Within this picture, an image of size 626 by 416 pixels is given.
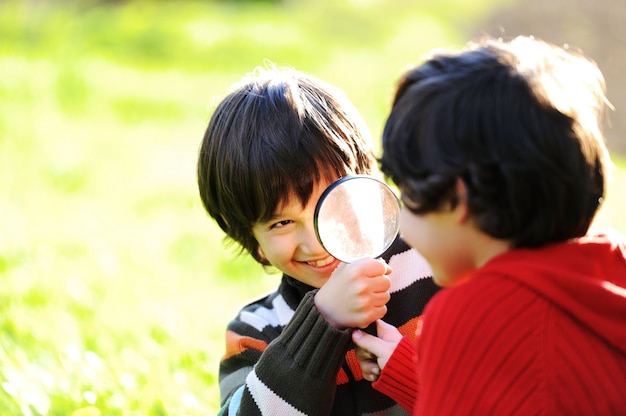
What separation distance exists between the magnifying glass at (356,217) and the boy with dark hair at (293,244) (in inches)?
2.5

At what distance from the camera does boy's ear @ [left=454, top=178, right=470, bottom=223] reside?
1.85 metres

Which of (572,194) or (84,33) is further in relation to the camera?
(84,33)

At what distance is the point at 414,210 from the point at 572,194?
0.33 metres

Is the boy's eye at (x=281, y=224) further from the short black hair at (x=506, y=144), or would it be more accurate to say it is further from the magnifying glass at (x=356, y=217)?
the short black hair at (x=506, y=144)

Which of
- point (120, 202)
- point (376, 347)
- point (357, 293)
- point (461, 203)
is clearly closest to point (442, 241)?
point (461, 203)

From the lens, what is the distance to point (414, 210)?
1.96 metres

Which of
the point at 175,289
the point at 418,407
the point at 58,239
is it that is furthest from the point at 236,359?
the point at 58,239

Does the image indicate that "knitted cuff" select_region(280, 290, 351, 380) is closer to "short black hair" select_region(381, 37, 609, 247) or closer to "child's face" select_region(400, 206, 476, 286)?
"child's face" select_region(400, 206, 476, 286)

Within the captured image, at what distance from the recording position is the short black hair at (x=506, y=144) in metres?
1.81

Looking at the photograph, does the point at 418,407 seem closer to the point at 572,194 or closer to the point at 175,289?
the point at 572,194

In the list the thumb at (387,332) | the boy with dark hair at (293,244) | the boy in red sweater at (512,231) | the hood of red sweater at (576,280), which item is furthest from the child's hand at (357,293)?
the hood of red sweater at (576,280)

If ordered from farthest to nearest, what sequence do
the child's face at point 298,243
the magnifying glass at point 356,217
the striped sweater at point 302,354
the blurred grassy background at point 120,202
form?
the blurred grassy background at point 120,202, the child's face at point 298,243, the striped sweater at point 302,354, the magnifying glass at point 356,217

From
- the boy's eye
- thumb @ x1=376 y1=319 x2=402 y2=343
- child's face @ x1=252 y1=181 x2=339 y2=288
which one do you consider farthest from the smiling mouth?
thumb @ x1=376 y1=319 x2=402 y2=343

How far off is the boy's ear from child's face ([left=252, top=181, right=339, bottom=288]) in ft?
2.49
